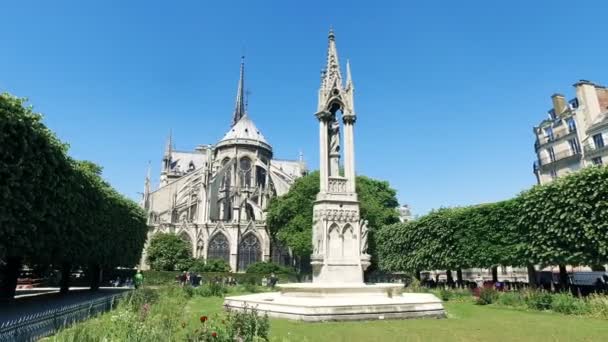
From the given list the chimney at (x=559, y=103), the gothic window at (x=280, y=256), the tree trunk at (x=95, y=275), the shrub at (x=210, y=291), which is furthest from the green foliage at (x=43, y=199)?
the chimney at (x=559, y=103)

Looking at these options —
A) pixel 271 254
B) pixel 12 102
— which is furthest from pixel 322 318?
pixel 271 254

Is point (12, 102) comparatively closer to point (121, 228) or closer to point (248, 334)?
point (248, 334)

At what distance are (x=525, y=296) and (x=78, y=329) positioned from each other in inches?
608

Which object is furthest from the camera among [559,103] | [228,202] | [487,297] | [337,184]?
[228,202]

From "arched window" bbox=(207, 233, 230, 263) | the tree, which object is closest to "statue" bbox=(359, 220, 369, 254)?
the tree

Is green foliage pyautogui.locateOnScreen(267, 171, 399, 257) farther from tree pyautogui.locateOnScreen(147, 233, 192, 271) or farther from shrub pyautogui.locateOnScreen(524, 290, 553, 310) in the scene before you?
shrub pyautogui.locateOnScreen(524, 290, 553, 310)

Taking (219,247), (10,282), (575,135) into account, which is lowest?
(10,282)

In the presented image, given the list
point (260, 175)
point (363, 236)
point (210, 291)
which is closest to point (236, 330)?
point (363, 236)

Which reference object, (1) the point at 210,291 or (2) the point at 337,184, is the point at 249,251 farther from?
(2) the point at 337,184

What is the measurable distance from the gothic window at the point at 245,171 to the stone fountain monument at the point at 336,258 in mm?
49583

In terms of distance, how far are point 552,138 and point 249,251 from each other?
36124mm

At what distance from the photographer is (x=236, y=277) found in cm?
4022

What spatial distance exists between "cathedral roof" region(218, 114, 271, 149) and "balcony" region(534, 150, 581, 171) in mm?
42418

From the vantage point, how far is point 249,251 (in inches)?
2066
